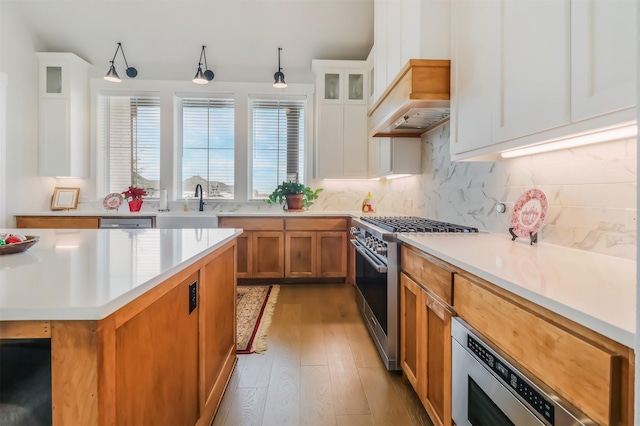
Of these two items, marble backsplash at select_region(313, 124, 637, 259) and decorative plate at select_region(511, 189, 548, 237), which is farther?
decorative plate at select_region(511, 189, 548, 237)

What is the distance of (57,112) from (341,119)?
369cm

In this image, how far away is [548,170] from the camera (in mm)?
1415

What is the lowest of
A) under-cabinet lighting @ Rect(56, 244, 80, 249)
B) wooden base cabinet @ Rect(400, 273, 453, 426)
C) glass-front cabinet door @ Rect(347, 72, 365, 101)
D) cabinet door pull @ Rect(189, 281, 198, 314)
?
wooden base cabinet @ Rect(400, 273, 453, 426)

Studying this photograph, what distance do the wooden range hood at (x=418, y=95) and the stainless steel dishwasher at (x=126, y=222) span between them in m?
2.95

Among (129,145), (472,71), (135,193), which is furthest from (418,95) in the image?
(129,145)

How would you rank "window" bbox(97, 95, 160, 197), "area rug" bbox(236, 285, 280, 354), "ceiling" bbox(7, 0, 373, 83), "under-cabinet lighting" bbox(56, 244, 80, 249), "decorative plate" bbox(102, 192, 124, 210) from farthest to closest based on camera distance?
1. "window" bbox(97, 95, 160, 197)
2. "decorative plate" bbox(102, 192, 124, 210)
3. "ceiling" bbox(7, 0, 373, 83)
4. "area rug" bbox(236, 285, 280, 354)
5. "under-cabinet lighting" bbox(56, 244, 80, 249)

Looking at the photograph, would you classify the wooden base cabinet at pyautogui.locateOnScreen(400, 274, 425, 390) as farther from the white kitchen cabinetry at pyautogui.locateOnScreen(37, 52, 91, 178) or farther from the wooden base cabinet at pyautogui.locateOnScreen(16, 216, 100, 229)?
the white kitchen cabinetry at pyautogui.locateOnScreen(37, 52, 91, 178)

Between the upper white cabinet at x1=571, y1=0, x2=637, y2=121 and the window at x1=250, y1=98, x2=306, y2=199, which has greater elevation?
the window at x1=250, y1=98, x2=306, y2=199

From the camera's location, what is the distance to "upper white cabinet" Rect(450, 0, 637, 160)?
81 cm

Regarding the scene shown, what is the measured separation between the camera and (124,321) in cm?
75

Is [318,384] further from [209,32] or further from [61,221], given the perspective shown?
[209,32]

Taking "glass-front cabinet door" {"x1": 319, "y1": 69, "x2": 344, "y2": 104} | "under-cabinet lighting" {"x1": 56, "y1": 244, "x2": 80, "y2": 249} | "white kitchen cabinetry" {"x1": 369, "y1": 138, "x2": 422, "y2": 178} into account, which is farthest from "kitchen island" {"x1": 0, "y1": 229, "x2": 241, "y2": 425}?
"glass-front cabinet door" {"x1": 319, "y1": 69, "x2": 344, "y2": 104}

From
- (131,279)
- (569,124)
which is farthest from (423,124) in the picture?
(131,279)

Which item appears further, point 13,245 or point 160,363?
point 13,245
